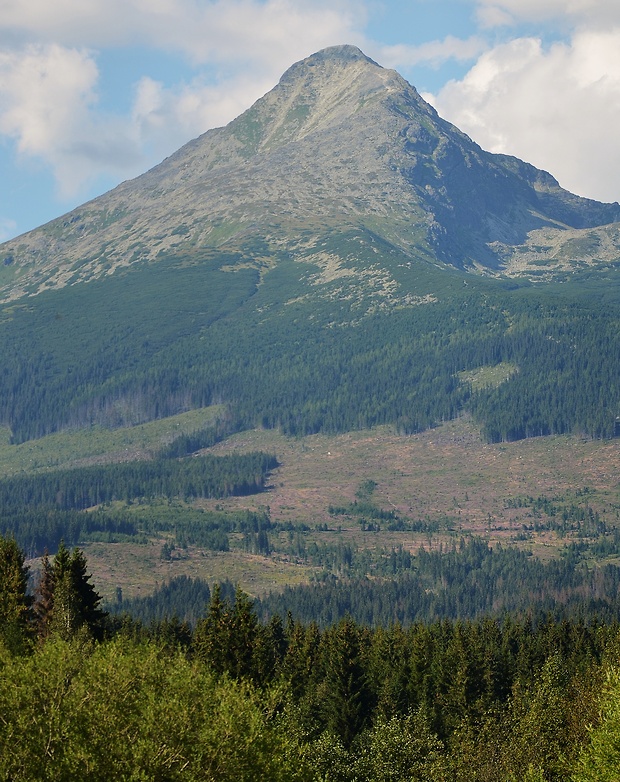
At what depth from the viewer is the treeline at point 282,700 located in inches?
2270

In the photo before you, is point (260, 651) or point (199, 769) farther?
point (260, 651)

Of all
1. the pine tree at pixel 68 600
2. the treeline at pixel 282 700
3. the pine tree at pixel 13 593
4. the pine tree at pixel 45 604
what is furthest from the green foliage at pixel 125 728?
the pine tree at pixel 45 604

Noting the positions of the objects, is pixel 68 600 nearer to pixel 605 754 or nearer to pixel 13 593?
pixel 13 593

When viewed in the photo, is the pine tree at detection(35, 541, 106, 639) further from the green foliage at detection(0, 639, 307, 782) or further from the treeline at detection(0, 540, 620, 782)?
the green foliage at detection(0, 639, 307, 782)

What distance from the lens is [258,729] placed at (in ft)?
199

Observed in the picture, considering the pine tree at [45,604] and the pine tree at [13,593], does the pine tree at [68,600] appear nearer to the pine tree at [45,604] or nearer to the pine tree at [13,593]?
the pine tree at [45,604]

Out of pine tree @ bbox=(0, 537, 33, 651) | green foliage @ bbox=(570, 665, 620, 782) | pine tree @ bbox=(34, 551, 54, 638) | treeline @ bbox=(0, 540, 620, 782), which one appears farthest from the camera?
pine tree @ bbox=(34, 551, 54, 638)

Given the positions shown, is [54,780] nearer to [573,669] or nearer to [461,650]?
[461,650]

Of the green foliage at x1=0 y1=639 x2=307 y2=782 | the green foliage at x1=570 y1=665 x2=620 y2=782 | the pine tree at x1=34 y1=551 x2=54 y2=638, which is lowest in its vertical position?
the green foliage at x1=570 y1=665 x2=620 y2=782

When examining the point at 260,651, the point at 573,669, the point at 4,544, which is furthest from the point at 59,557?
the point at 573,669

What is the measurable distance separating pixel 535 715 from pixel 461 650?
37365mm

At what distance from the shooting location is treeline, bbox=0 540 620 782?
57656 mm

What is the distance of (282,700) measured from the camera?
3452 inches

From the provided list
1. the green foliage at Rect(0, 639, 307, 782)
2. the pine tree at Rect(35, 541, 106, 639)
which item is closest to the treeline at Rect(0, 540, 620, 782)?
the green foliage at Rect(0, 639, 307, 782)
